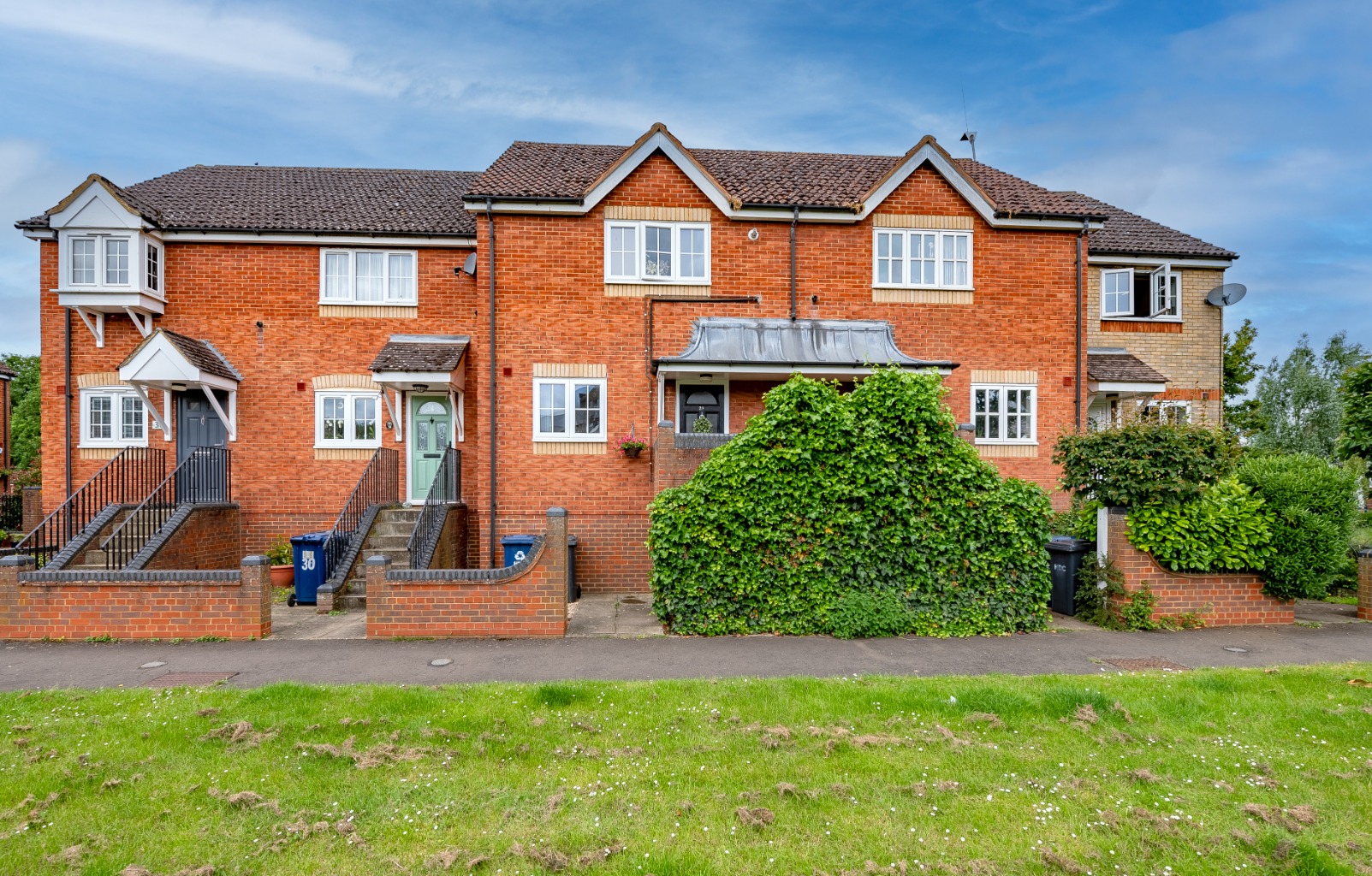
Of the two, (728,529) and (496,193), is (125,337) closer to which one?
Answer: (496,193)

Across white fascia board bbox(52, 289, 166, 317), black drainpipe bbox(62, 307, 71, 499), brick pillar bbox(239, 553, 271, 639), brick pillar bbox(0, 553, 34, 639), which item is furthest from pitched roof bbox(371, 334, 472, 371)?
black drainpipe bbox(62, 307, 71, 499)

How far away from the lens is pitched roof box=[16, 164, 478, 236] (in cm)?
1441

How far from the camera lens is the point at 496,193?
505 inches

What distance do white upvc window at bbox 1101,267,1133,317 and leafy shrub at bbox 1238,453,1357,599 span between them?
8161 millimetres

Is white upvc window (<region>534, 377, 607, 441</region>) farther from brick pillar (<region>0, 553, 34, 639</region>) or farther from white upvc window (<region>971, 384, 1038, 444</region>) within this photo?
white upvc window (<region>971, 384, 1038, 444</region>)

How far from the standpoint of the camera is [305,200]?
15.6 m

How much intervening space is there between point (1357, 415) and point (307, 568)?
18401mm

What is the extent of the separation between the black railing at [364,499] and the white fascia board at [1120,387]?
14904mm

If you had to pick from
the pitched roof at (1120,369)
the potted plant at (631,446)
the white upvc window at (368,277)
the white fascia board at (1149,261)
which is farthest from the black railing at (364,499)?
the white fascia board at (1149,261)

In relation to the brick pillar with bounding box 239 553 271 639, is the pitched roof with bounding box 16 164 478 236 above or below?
above

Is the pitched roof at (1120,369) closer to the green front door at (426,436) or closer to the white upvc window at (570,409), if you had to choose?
the white upvc window at (570,409)

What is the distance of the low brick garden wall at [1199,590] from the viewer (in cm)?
929

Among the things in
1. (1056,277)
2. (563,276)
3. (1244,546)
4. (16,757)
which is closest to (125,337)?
(563,276)

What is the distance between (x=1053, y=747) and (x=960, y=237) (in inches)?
445
